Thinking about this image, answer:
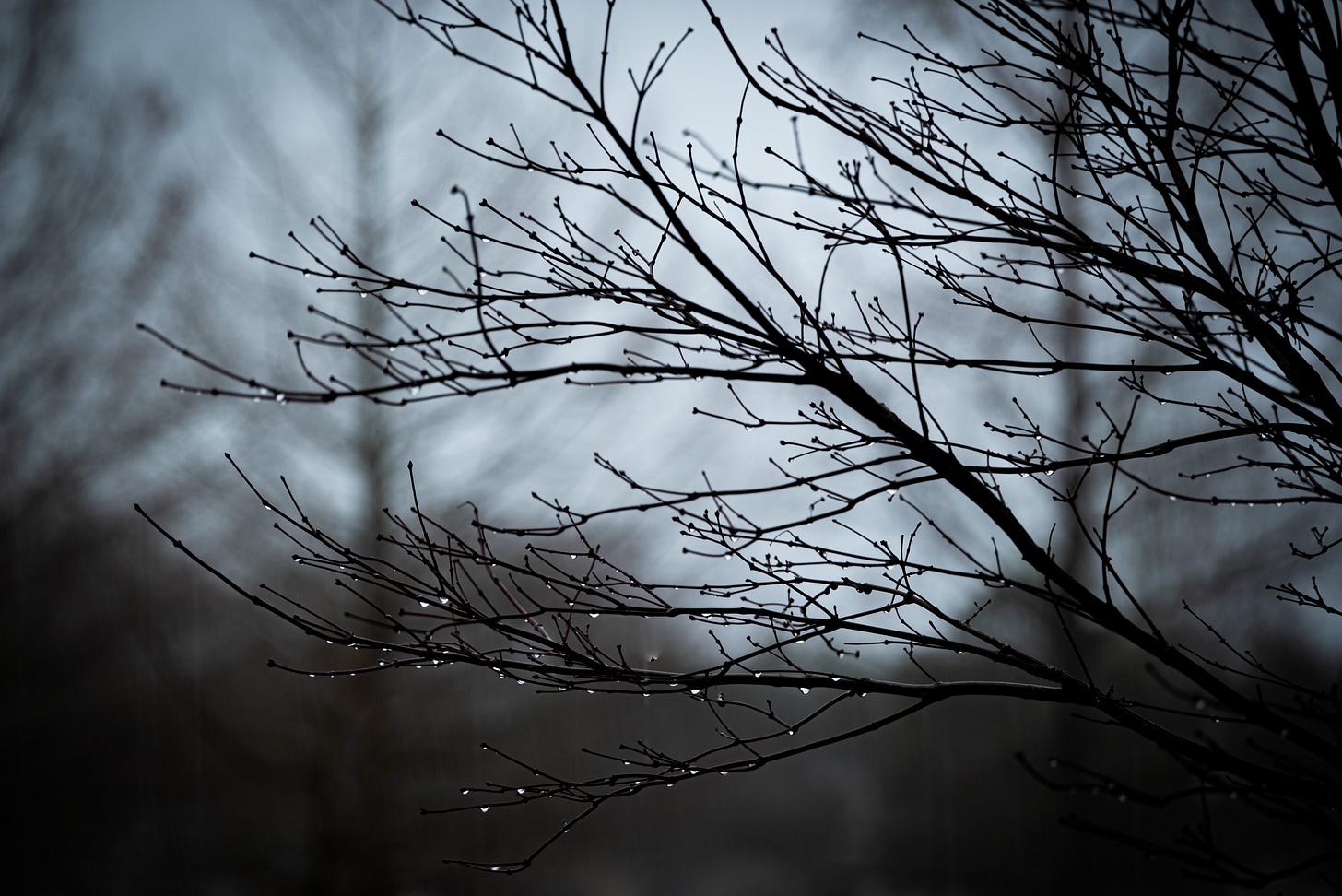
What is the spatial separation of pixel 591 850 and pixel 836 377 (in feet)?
11.6

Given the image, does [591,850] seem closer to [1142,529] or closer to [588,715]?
[588,715]

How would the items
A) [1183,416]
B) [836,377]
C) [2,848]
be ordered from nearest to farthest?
1. [836,377]
2. [1183,416]
3. [2,848]

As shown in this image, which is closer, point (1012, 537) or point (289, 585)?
point (1012, 537)

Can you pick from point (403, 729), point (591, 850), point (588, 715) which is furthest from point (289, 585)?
point (591, 850)

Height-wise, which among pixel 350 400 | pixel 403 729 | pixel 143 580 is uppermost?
pixel 350 400

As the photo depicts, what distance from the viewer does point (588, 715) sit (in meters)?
4.16

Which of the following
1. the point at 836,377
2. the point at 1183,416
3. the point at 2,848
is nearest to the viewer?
the point at 836,377

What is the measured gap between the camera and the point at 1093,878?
3973 millimetres

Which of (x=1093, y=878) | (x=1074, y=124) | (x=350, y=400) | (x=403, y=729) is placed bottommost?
(x=1093, y=878)

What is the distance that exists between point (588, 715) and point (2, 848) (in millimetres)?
2658

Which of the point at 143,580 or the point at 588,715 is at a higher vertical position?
the point at 143,580

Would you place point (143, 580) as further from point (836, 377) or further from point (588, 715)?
point (836, 377)

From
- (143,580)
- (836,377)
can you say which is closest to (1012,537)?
(836,377)

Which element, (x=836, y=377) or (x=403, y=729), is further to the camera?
(x=403, y=729)
